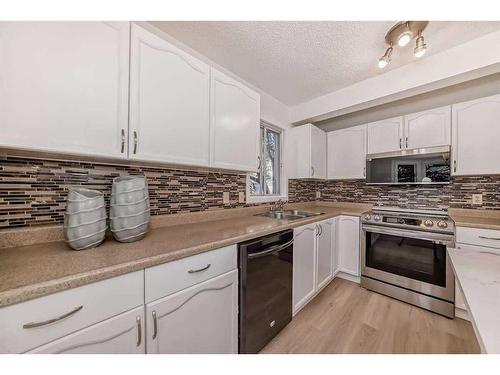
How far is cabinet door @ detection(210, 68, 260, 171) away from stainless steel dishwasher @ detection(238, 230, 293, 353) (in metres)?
0.67

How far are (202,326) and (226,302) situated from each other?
17 centimetres

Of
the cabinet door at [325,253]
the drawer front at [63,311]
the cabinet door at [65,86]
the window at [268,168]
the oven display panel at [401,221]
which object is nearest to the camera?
the drawer front at [63,311]

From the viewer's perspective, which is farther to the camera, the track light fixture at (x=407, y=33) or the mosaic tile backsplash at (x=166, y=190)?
the track light fixture at (x=407, y=33)

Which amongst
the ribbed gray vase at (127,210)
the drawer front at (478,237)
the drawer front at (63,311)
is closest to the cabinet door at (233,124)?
the ribbed gray vase at (127,210)

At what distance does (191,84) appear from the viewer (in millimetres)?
1274

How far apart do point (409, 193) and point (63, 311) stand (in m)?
3.22

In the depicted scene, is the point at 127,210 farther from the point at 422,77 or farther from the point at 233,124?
the point at 422,77

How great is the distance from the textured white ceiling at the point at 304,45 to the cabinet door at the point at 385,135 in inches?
26.9

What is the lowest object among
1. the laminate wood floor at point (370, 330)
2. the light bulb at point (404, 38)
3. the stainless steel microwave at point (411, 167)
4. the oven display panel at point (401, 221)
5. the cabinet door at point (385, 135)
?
the laminate wood floor at point (370, 330)

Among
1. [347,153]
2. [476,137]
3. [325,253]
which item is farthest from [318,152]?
[476,137]

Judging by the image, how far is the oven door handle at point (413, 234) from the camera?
173 centimetres

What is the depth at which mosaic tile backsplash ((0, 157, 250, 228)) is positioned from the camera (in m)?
0.94

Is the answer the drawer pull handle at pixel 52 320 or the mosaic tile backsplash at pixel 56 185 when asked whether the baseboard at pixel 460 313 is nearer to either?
the mosaic tile backsplash at pixel 56 185

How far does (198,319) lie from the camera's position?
38.5 inches
